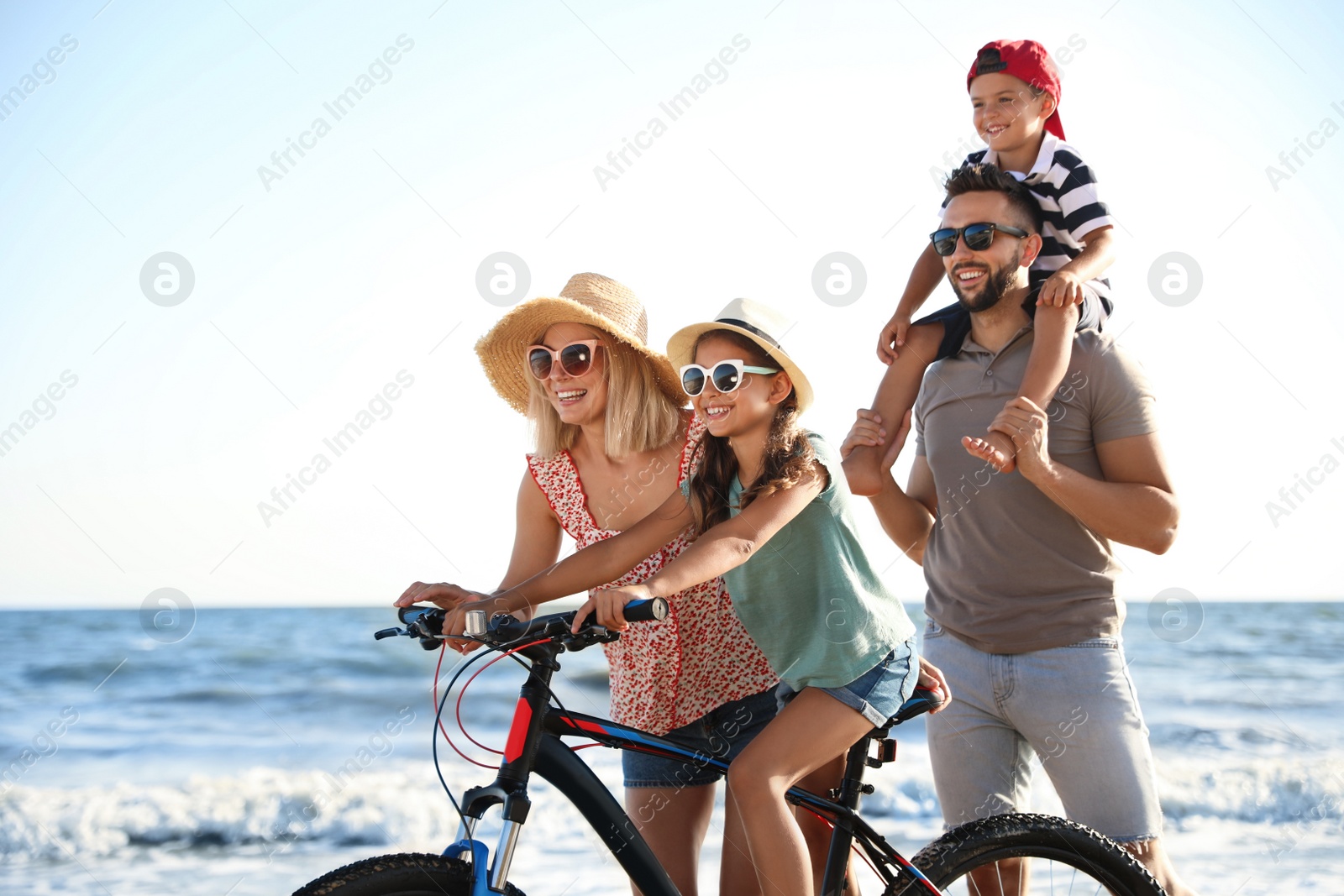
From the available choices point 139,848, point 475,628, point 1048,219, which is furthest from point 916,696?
point 139,848

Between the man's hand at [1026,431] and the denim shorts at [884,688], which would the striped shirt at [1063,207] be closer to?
the man's hand at [1026,431]

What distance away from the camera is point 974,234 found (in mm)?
2838

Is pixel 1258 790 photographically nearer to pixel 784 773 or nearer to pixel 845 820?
pixel 845 820

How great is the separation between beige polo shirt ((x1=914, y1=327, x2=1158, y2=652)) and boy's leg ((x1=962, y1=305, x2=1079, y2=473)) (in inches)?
3.4

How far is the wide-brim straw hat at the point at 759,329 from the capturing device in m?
2.64

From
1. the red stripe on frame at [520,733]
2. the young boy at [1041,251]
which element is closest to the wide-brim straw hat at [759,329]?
the young boy at [1041,251]

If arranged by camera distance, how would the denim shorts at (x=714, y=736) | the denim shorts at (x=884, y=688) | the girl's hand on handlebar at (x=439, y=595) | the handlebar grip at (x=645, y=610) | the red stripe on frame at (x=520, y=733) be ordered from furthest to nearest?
the denim shorts at (x=714, y=736), the denim shorts at (x=884, y=688), the girl's hand on handlebar at (x=439, y=595), the red stripe on frame at (x=520, y=733), the handlebar grip at (x=645, y=610)

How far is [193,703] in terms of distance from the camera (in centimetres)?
1302

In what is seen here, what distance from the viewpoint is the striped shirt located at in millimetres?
→ 2953

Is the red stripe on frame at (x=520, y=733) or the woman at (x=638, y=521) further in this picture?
the woman at (x=638, y=521)

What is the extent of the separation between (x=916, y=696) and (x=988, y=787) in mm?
360

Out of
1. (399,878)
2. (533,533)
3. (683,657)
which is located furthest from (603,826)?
(533,533)

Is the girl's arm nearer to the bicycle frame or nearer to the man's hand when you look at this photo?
the bicycle frame

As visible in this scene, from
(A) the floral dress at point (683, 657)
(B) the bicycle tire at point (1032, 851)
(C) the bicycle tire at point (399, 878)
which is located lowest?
(B) the bicycle tire at point (1032, 851)
